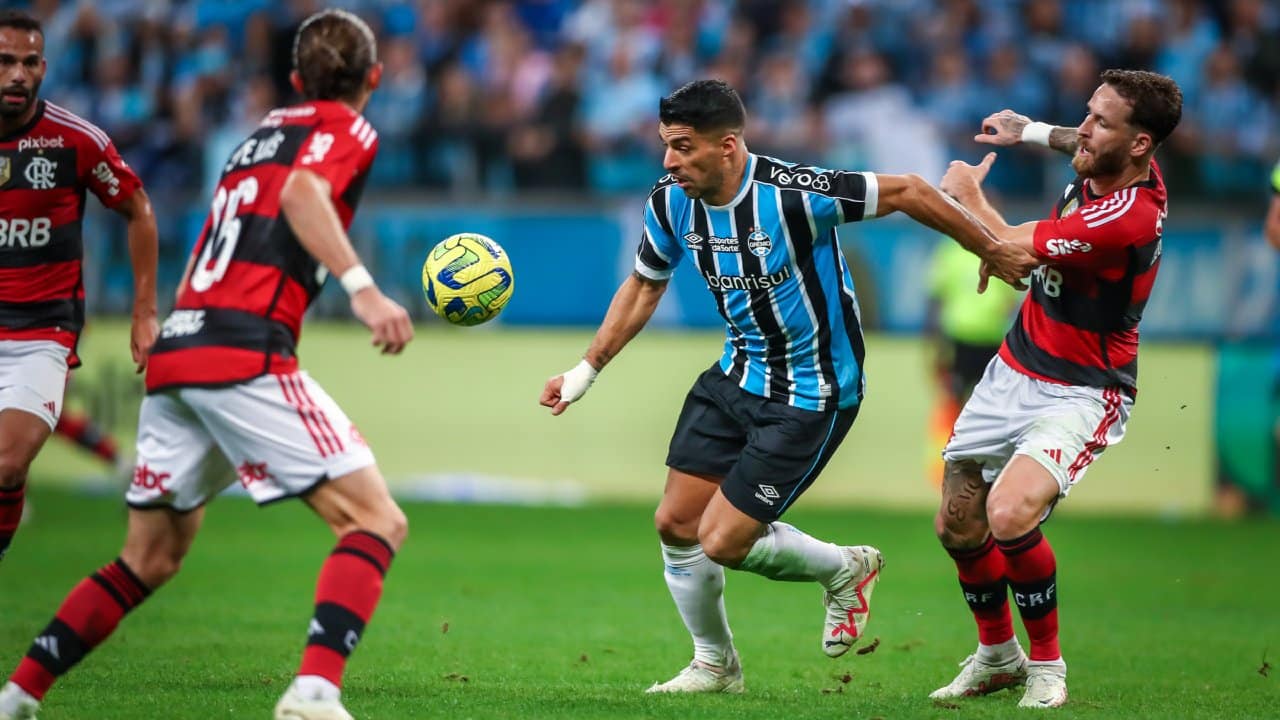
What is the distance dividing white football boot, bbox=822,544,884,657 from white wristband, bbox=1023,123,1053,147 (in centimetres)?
197

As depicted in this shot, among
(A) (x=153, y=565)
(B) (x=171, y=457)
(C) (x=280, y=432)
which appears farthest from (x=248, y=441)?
(A) (x=153, y=565)

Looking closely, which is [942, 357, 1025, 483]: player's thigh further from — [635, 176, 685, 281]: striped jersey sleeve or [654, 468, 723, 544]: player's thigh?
[635, 176, 685, 281]: striped jersey sleeve

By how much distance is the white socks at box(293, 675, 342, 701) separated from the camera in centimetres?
508

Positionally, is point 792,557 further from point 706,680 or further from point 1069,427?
point 1069,427

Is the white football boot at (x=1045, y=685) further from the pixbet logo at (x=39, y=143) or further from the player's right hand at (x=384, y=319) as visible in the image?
the pixbet logo at (x=39, y=143)

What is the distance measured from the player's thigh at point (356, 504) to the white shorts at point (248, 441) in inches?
1.5

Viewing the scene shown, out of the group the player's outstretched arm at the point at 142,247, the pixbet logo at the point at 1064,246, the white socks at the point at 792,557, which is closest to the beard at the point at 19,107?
the player's outstretched arm at the point at 142,247

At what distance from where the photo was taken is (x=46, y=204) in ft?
23.2

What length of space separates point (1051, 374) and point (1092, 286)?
42 centimetres

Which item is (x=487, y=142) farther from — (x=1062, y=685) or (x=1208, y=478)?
(x=1062, y=685)

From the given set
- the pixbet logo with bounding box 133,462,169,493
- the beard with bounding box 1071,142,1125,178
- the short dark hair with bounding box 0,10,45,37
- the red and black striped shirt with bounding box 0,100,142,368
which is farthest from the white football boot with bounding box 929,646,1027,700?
the short dark hair with bounding box 0,10,45,37

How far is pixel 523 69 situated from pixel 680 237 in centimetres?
1159

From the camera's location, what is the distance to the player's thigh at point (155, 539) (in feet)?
18.2

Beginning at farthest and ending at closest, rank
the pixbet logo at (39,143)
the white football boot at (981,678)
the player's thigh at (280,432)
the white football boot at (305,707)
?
1. the pixbet logo at (39,143)
2. the white football boot at (981,678)
3. the player's thigh at (280,432)
4. the white football boot at (305,707)
